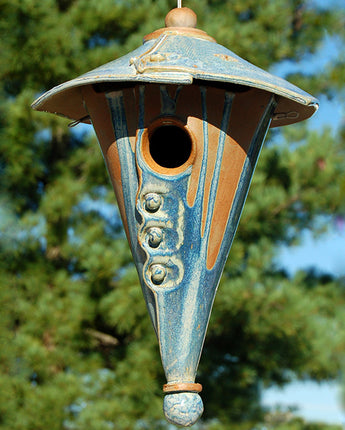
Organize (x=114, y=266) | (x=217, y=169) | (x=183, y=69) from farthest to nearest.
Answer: (x=114, y=266)
(x=217, y=169)
(x=183, y=69)

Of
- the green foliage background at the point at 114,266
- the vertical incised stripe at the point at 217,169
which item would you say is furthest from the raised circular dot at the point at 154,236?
the green foliage background at the point at 114,266

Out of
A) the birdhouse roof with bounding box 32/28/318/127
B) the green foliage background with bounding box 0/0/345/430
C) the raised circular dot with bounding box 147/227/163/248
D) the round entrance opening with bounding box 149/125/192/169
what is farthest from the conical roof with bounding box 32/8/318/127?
the green foliage background with bounding box 0/0/345/430

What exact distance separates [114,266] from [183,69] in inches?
102

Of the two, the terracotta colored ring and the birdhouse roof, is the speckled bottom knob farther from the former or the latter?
the birdhouse roof

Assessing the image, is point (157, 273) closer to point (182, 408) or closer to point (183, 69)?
point (182, 408)

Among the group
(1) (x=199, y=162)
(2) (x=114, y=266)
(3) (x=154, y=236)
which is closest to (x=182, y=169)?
(1) (x=199, y=162)

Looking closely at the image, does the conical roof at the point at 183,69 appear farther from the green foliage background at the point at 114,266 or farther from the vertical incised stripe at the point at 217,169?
the green foliage background at the point at 114,266

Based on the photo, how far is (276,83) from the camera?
1326 millimetres

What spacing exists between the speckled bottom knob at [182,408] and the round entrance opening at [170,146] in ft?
1.71

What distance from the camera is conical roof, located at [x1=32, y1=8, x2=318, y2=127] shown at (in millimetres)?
1253

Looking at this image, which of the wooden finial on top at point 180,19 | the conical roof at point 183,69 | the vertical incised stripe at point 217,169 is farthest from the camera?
the wooden finial on top at point 180,19

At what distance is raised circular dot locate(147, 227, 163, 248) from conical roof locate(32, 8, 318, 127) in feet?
0.98

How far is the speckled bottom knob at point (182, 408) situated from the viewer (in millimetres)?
1299

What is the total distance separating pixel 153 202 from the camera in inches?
51.6
